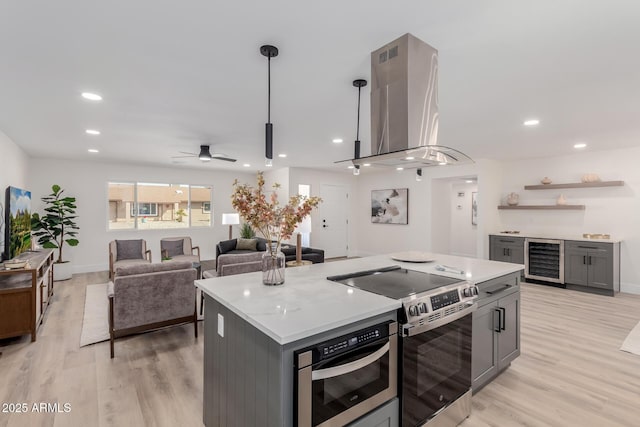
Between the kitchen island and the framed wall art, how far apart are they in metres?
5.67

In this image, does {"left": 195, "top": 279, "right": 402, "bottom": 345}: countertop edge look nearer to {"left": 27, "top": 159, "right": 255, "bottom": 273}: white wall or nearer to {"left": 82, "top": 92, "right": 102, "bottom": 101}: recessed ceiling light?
{"left": 82, "top": 92, "right": 102, "bottom": 101}: recessed ceiling light

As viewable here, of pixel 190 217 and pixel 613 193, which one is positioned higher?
pixel 613 193

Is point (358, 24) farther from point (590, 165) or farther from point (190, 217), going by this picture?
point (190, 217)

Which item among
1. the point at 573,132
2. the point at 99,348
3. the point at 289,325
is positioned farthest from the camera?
the point at 573,132

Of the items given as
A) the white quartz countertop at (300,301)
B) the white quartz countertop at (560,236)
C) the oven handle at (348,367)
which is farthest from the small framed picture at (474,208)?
the oven handle at (348,367)

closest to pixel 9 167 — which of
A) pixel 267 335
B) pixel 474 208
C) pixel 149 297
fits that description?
pixel 149 297

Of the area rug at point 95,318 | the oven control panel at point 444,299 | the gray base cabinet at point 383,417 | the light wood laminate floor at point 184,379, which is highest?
the oven control panel at point 444,299

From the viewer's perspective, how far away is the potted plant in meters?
5.87

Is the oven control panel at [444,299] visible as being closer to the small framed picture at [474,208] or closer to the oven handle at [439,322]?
the oven handle at [439,322]

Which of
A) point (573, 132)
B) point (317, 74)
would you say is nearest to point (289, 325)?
point (317, 74)

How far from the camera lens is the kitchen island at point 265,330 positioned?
1.29 metres

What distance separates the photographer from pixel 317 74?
247 centimetres

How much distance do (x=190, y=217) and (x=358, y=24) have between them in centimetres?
734

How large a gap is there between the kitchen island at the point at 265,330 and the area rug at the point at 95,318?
7.13 feet
